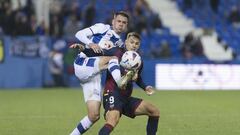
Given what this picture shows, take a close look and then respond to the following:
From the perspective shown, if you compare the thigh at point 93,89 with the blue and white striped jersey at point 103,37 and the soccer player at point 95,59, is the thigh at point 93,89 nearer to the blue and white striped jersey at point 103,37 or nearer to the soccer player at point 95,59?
the soccer player at point 95,59

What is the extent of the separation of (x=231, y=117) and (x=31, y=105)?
5576 millimetres

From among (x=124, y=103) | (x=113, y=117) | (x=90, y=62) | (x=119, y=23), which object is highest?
(x=119, y=23)

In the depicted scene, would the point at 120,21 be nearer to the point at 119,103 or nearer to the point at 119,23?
the point at 119,23

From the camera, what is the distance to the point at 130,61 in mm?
8391

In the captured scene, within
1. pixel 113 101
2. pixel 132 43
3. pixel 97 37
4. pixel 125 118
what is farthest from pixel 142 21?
pixel 113 101

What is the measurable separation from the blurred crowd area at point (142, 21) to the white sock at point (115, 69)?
14973 millimetres

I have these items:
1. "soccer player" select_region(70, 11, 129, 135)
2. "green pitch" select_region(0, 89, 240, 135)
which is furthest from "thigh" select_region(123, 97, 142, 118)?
"green pitch" select_region(0, 89, 240, 135)

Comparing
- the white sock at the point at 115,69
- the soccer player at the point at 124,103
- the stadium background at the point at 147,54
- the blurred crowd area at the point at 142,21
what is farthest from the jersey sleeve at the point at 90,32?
the blurred crowd area at the point at 142,21

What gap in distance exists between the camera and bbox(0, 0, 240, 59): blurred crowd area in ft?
78.7

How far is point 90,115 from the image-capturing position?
9102 millimetres

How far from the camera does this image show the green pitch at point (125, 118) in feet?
37.2

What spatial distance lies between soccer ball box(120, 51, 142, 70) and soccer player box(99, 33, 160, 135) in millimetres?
151

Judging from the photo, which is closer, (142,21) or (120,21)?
(120,21)

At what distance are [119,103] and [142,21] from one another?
660 inches
